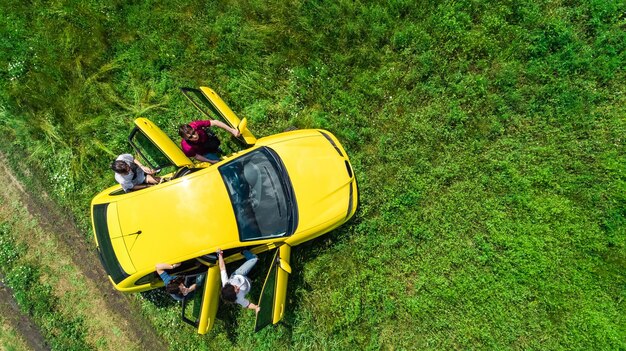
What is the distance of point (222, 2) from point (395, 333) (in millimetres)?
7103

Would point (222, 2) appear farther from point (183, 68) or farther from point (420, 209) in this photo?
point (420, 209)

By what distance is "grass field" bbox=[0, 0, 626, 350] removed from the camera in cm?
667

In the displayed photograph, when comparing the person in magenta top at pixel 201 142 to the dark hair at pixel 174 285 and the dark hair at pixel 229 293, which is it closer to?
the dark hair at pixel 174 285

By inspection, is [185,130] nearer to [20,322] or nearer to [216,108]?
[216,108]

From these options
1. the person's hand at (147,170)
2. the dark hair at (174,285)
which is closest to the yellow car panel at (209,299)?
the dark hair at (174,285)

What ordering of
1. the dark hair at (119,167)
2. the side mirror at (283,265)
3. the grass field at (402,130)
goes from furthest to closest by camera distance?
the grass field at (402,130), the side mirror at (283,265), the dark hair at (119,167)

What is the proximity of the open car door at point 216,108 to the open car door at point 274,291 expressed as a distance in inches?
80.6

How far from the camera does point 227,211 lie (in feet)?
19.5

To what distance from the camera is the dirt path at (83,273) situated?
7457mm

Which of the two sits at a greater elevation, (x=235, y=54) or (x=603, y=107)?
(x=235, y=54)

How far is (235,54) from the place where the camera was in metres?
7.70

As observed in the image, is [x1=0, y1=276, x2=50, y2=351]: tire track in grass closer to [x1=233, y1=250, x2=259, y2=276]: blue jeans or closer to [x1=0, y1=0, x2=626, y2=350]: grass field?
[x1=0, y1=0, x2=626, y2=350]: grass field

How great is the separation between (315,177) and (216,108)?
→ 218 centimetres

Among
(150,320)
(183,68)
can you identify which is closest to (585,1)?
(183,68)
